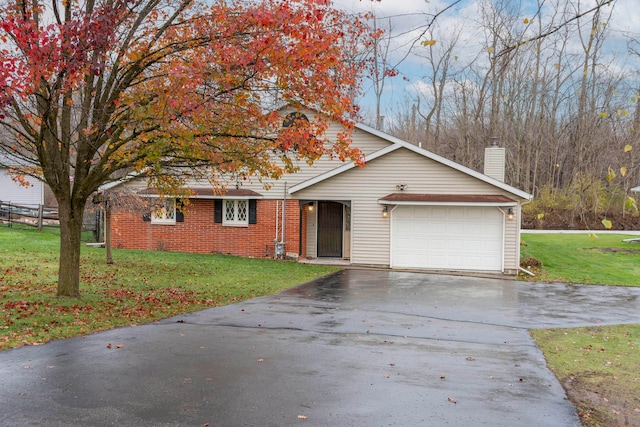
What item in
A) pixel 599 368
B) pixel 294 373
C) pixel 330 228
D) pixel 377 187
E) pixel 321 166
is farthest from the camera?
pixel 330 228

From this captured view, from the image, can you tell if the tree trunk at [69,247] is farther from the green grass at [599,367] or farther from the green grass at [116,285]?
the green grass at [599,367]

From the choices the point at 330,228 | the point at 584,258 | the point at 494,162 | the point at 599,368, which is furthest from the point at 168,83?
the point at 584,258

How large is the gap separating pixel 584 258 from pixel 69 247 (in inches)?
808

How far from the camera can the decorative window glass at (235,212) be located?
22.5m

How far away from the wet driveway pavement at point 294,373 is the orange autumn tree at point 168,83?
3.11 m

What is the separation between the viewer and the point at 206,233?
74.0 ft

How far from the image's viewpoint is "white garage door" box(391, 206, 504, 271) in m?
19.9

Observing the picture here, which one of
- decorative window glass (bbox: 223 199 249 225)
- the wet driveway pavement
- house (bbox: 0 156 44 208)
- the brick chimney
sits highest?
the brick chimney

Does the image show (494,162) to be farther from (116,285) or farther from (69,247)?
(69,247)

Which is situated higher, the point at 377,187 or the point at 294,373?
the point at 377,187

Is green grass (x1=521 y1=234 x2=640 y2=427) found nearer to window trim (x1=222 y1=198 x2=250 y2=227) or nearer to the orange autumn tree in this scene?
the orange autumn tree

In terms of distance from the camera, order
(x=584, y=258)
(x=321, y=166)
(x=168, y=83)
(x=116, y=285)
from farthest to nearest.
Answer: (x=584, y=258) → (x=321, y=166) → (x=116, y=285) → (x=168, y=83)

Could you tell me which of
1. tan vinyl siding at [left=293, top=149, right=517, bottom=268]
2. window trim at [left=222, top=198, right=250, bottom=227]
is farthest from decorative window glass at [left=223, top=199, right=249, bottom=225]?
tan vinyl siding at [left=293, top=149, right=517, bottom=268]

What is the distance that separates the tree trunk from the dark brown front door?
1289cm
